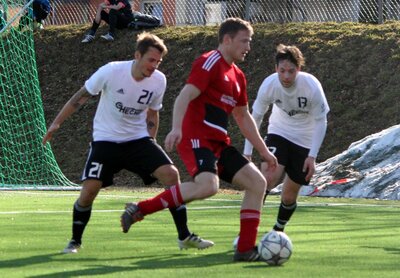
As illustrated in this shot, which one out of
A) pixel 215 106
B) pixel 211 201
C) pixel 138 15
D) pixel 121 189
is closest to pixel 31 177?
pixel 121 189

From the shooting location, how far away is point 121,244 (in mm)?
10078

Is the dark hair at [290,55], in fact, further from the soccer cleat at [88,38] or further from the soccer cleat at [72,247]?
the soccer cleat at [88,38]

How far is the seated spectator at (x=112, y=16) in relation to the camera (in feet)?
90.3

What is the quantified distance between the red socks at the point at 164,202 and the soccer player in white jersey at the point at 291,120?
1.47 m

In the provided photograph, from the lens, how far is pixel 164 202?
29.2 ft

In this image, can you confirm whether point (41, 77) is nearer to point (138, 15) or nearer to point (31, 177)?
point (138, 15)

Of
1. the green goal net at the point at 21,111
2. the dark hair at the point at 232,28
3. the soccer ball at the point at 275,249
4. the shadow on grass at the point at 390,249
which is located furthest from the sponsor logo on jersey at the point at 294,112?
the green goal net at the point at 21,111

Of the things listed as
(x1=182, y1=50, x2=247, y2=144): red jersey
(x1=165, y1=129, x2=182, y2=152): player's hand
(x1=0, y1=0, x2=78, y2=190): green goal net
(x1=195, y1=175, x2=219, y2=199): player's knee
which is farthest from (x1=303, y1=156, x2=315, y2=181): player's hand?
(x1=0, y1=0, x2=78, y2=190): green goal net

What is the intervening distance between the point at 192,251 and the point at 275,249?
1.26 m

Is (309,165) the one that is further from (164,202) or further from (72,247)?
(72,247)

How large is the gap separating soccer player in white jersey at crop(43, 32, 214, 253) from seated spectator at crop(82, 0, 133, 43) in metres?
18.0

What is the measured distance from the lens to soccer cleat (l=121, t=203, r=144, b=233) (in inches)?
349

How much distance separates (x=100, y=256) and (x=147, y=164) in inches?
38.8

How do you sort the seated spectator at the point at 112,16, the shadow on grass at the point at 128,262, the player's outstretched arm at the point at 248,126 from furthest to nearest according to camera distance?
1. the seated spectator at the point at 112,16
2. the player's outstretched arm at the point at 248,126
3. the shadow on grass at the point at 128,262
